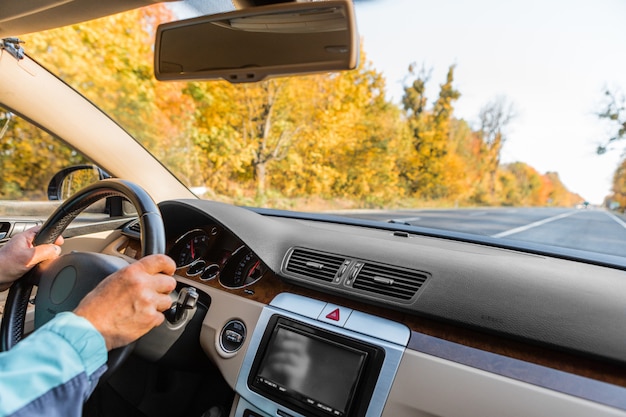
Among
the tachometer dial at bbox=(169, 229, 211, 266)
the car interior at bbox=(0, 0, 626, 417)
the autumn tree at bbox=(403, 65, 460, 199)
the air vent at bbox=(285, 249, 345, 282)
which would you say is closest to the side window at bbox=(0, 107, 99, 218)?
the car interior at bbox=(0, 0, 626, 417)

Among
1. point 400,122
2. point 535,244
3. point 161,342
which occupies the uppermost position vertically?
point 400,122

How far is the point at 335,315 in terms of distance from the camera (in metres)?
1.78

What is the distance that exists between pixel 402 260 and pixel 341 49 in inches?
36.7

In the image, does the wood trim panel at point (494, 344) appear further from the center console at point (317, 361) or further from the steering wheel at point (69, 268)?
the steering wheel at point (69, 268)

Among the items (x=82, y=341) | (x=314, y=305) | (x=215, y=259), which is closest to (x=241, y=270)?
(x=215, y=259)

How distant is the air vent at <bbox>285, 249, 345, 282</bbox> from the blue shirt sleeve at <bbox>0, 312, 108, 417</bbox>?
3.51 feet

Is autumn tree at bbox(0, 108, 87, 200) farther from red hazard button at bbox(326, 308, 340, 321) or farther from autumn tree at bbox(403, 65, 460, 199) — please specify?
autumn tree at bbox(403, 65, 460, 199)

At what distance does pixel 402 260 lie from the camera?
6.00 feet

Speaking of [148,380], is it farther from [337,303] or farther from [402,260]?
[402,260]

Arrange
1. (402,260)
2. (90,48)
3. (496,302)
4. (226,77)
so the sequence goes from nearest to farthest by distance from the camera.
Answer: (496,302), (402,260), (226,77), (90,48)

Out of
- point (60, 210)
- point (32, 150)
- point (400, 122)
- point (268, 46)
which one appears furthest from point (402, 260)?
point (400, 122)

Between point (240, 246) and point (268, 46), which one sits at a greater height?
point (268, 46)

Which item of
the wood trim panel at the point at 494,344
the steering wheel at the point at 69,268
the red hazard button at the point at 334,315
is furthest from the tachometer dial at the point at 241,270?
the steering wheel at the point at 69,268

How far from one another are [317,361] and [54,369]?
101 cm
